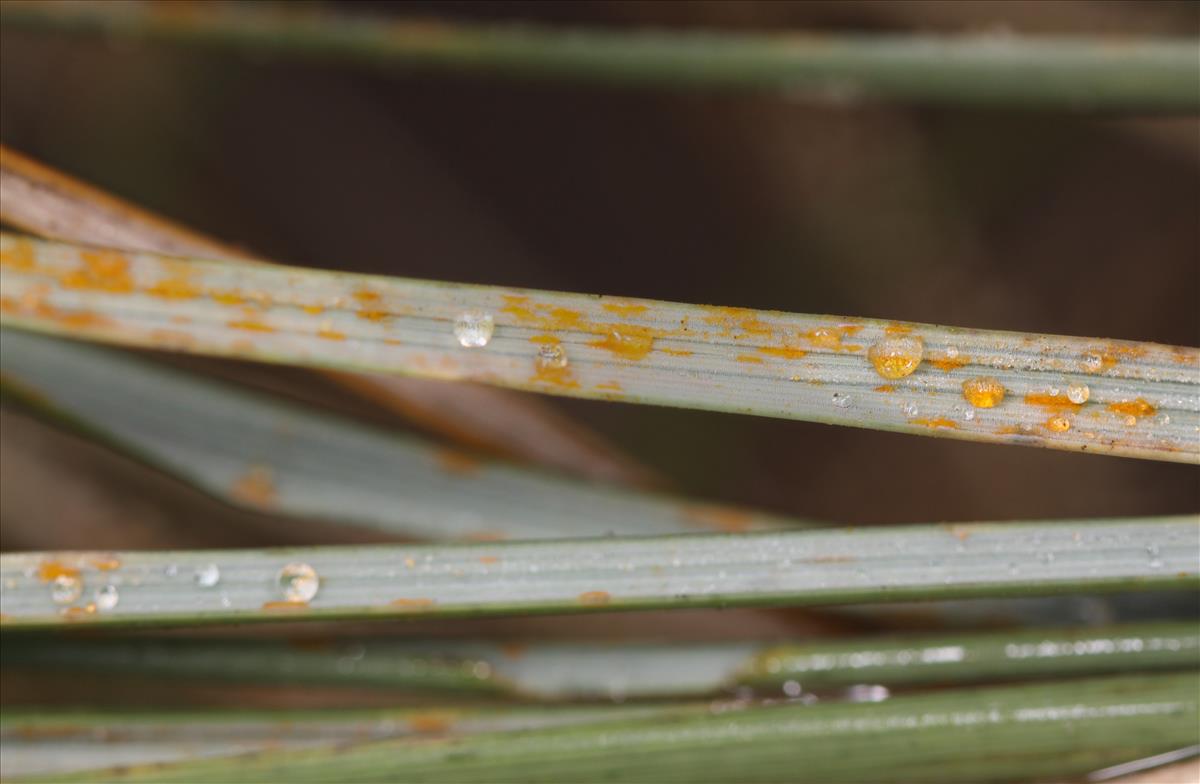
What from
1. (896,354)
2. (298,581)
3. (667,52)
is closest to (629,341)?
(896,354)

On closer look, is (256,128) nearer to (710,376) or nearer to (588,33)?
(588,33)

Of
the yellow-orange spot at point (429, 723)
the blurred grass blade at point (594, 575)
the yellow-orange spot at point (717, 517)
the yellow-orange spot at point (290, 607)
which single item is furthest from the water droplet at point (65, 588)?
the yellow-orange spot at point (717, 517)

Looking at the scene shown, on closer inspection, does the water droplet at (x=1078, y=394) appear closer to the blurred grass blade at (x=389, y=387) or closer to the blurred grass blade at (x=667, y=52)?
the blurred grass blade at (x=389, y=387)

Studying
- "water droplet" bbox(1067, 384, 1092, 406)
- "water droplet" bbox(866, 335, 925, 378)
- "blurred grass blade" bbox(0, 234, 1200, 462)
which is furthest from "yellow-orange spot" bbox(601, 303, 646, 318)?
"water droplet" bbox(1067, 384, 1092, 406)

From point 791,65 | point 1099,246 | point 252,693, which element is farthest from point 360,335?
point 1099,246

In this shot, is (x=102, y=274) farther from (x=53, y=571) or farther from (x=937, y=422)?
(x=937, y=422)

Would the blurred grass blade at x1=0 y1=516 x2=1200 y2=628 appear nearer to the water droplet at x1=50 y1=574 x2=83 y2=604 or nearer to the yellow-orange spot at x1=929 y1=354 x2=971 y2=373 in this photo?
the water droplet at x1=50 y1=574 x2=83 y2=604
